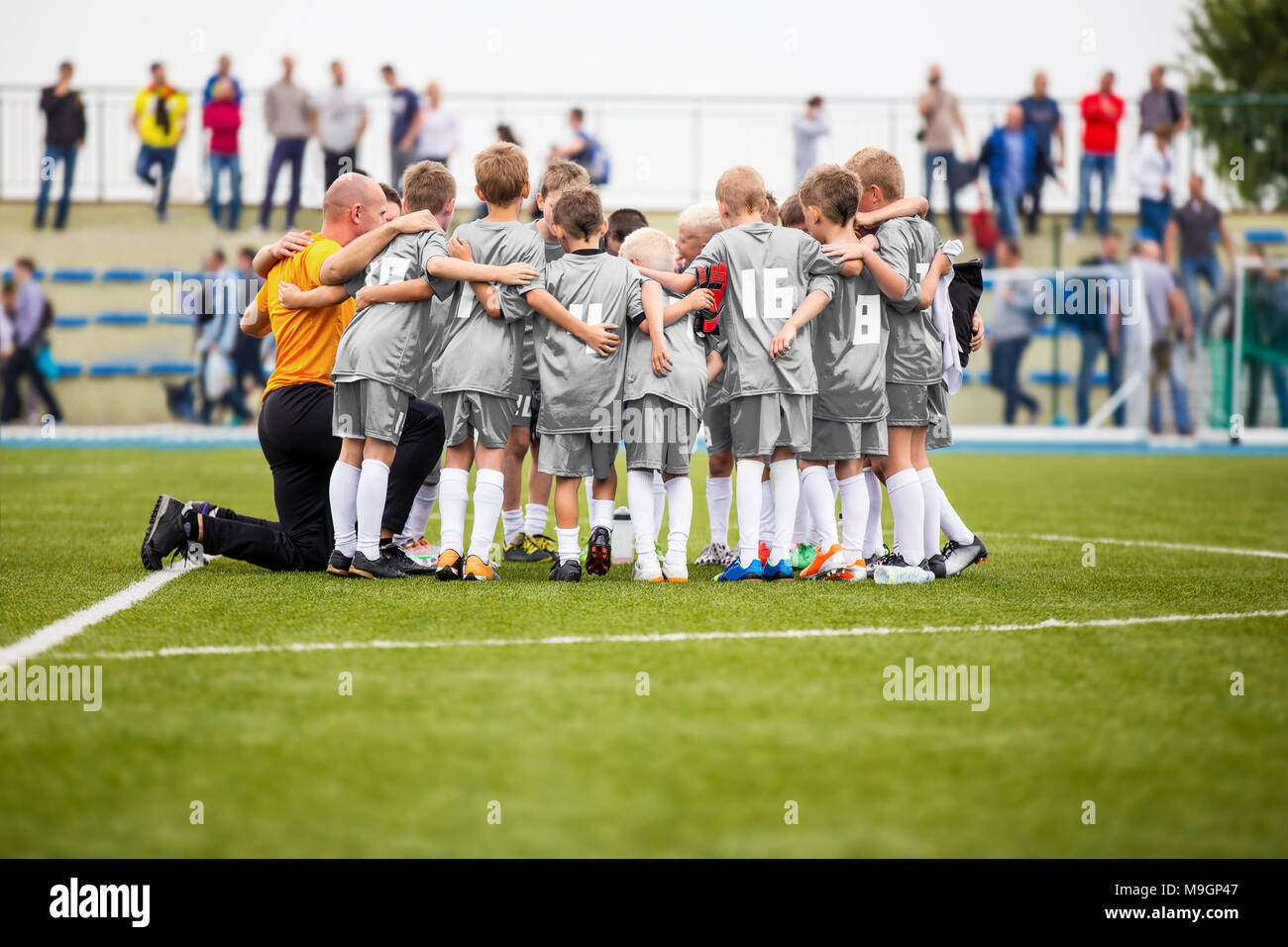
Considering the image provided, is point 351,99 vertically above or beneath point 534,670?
above

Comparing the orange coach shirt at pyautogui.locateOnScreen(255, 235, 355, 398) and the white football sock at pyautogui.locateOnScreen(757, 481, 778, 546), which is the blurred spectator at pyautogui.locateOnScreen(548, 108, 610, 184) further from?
the orange coach shirt at pyautogui.locateOnScreen(255, 235, 355, 398)

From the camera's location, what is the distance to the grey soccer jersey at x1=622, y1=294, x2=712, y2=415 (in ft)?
19.8

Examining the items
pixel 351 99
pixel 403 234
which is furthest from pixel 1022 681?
pixel 351 99

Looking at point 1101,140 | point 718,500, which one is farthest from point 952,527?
point 1101,140

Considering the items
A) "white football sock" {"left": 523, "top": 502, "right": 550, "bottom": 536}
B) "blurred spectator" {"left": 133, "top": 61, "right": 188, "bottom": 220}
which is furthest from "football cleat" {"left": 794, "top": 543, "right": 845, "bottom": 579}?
"blurred spectator" {"left": 133, "top": 61, "right": 188, "bottom": 220}

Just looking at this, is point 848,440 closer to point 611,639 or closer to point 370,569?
point 611,639

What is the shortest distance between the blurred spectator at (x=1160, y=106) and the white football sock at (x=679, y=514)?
16858 mm

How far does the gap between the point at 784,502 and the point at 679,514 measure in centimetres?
49

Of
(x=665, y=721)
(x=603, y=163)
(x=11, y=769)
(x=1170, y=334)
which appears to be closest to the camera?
(x=11, y=769)

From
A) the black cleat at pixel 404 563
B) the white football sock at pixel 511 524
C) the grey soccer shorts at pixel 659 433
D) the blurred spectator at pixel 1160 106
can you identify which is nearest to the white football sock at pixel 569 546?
the grey soccer shorts at pixel 659 433

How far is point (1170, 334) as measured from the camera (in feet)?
64.4

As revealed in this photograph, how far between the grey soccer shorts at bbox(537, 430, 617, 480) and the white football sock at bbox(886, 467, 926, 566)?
1.33 meters
